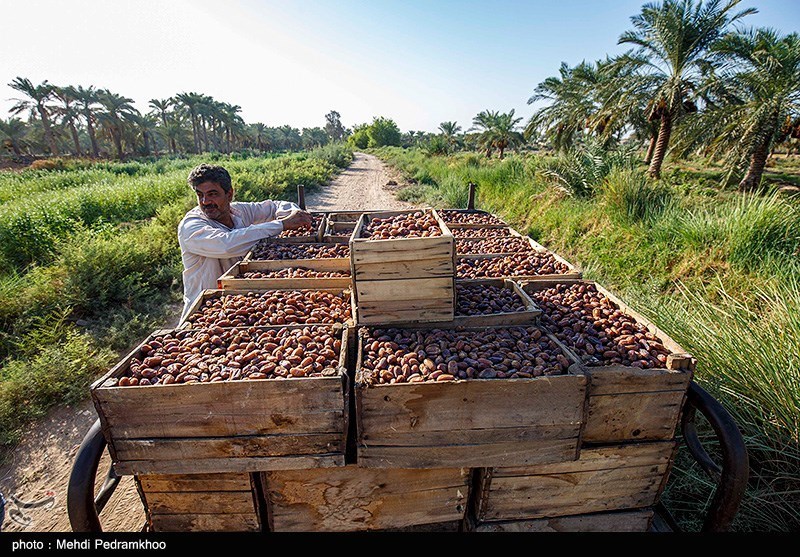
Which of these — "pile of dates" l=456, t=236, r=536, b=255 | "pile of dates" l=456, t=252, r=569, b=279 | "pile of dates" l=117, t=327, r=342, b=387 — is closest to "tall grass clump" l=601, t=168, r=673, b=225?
"pile of dates" l=456, t=236, r=536, b=255

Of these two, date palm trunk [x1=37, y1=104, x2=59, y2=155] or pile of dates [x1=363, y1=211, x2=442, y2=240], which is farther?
date palm trunk [x1=37, y1=104, x2=59, y2=155]

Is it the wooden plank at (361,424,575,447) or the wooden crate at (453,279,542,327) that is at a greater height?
the wooden crate at (453,279,542,327)

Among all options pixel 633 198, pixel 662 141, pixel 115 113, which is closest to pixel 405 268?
pixel 633 198

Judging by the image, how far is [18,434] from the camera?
3.64m

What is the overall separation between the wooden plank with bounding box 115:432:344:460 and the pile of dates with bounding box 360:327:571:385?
1.20 ft

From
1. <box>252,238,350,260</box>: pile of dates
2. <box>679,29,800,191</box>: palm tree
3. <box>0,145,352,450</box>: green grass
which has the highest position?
<box>679,29,800,191</box>: palm tree

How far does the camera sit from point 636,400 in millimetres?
1937

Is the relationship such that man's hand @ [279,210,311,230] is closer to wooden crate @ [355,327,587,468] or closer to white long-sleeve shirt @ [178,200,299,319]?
white long-sleeve shirt @ [178,200,299,319]

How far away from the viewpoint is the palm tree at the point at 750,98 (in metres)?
11.3

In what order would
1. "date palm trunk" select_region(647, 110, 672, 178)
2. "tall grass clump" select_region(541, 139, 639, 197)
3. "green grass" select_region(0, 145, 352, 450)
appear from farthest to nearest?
"date palm trunk" select_region(647, 110, 672, 178) → "tall grass clump" select_region(541, 139, 639, 197) → "green grass" select_region(0, 145, 352, 450)

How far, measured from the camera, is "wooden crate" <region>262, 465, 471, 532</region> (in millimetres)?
1970

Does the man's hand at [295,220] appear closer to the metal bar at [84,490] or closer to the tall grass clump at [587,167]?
the metal bar at [84,490]

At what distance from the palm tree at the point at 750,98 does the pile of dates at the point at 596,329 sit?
12913mm

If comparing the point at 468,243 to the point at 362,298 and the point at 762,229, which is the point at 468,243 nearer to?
the point at 362,298
